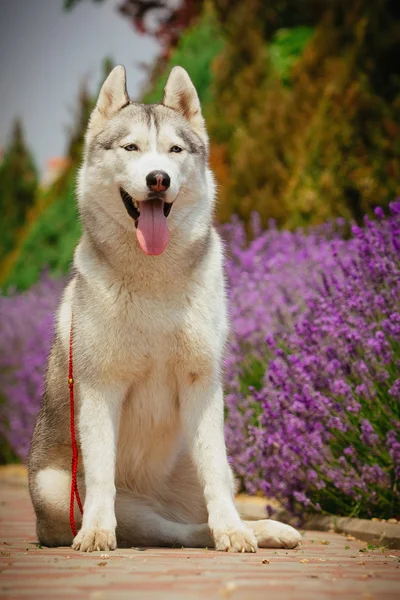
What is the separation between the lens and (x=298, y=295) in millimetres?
6297

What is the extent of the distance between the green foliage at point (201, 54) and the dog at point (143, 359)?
9411mm

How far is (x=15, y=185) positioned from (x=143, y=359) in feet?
99.0

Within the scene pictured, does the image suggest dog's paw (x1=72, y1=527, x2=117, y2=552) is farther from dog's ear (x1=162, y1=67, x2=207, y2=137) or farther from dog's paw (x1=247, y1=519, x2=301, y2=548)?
dog's ear (x1=162, y1=67, x2=207, y2=137)

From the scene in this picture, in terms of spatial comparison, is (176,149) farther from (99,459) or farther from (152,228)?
(99,459)

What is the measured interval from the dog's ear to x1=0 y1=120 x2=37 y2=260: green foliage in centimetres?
2753

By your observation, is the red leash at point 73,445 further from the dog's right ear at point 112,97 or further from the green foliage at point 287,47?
the green foliage at point 287,47

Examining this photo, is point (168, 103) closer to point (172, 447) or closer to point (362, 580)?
point (172, 447)

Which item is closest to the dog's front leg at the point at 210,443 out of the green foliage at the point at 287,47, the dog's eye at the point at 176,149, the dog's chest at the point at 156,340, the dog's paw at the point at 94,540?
the dog's chest at the point at 156,340

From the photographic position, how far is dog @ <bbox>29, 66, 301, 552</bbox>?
374 centimetres

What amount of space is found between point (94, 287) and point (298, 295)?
104 inches

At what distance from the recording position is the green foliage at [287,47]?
13312mm

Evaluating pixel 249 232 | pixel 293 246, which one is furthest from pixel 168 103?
pixel 249 232

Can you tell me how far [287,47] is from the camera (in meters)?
13.6

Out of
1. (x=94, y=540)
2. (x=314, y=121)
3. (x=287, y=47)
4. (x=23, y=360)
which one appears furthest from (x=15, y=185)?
(x=94, y=540)
